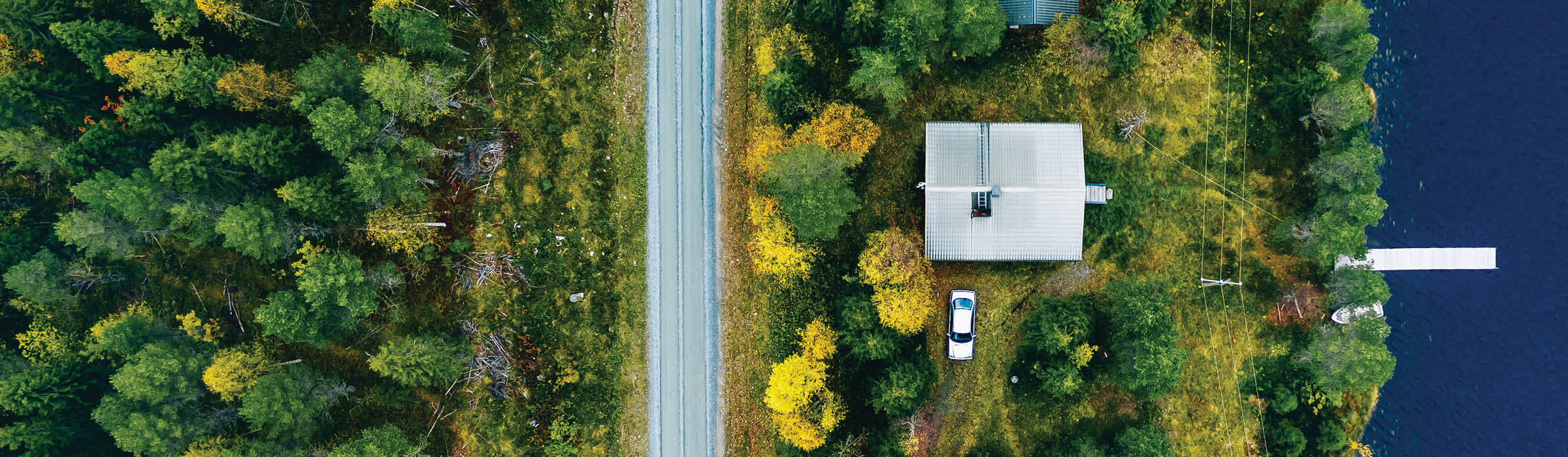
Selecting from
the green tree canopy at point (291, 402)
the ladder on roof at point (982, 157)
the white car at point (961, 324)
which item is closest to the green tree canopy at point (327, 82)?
the green tree canopy at point (291, 402)

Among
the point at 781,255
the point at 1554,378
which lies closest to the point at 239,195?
the point at 781,255

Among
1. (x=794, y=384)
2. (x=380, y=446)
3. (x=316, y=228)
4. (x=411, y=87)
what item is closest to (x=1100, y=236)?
(x=794, y=384)

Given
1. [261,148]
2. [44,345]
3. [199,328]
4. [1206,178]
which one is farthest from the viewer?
[1206,178]

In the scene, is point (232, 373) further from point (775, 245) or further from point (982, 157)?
point (982, 157)

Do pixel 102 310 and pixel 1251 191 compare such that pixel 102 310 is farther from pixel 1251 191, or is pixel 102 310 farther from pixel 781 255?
pixel 1251 191

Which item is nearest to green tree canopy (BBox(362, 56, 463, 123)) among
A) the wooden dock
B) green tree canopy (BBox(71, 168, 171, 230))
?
green tree canopy (BBox(71, 168, 171, 230))

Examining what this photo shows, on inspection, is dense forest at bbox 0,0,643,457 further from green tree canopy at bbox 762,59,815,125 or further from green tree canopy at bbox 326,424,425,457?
green tree canopy at bbox 762,59,815,125
